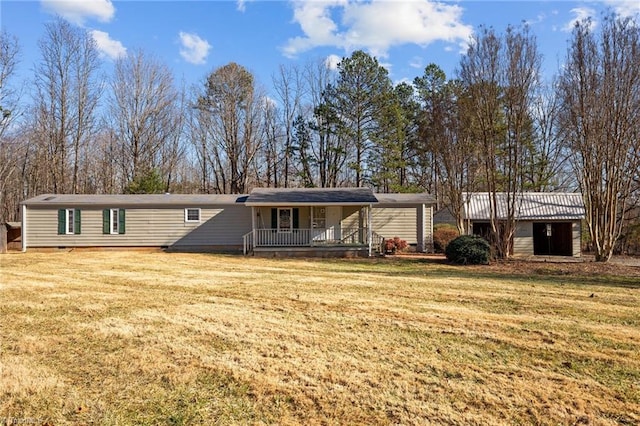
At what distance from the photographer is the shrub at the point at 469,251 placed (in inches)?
576

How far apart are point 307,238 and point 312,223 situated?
28.7 inches

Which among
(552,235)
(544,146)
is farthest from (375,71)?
(552,235)

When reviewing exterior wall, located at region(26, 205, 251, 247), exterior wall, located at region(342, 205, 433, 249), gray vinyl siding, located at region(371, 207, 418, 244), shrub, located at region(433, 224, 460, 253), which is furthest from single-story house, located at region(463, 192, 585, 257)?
exterior wall, located at region(26, 205, 251, 247)

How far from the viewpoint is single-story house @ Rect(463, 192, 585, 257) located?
73.4 ft

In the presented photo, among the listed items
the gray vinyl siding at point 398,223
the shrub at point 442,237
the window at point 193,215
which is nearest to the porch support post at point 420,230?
the gray vinyl siding at point 398,223

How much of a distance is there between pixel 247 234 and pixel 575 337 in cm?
1474

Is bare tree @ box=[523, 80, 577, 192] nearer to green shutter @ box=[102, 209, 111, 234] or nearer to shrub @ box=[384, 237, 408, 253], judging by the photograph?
shrub @ box=[384, 237, 408, 253]

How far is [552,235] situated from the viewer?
23234 millimetres

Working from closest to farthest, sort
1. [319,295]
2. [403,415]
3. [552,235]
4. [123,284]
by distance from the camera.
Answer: [403,415], [319,295], [123,284], [552,235]

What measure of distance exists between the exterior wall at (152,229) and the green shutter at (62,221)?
0.53 ft

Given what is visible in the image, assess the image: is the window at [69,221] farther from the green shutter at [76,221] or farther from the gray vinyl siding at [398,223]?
the gray vinyl siding at [398,223]

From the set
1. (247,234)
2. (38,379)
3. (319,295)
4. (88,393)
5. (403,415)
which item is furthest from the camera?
(247,234)

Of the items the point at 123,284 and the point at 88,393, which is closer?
the point at 88,393

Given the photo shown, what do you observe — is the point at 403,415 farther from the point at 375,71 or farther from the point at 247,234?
the point at 375,71
